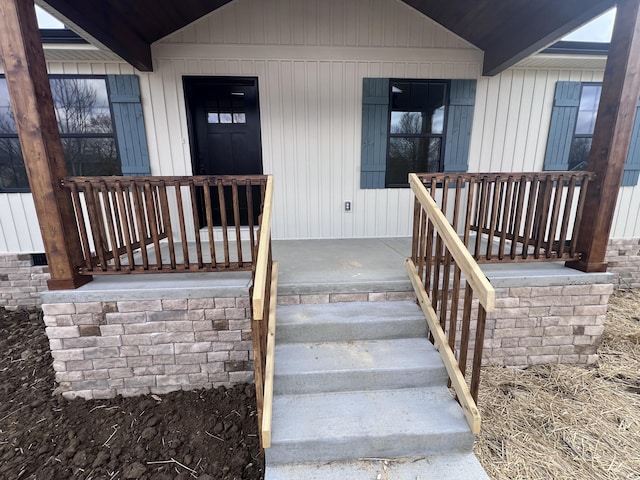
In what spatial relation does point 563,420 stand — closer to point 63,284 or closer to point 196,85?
point 63,284

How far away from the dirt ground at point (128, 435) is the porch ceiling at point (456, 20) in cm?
311

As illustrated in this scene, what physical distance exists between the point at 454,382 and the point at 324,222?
2656 millimetres

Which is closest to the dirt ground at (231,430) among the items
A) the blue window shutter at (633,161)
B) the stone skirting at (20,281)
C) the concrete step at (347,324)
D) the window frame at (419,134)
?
→ the concrete step at (347,324)

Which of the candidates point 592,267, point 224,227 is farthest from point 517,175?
point 224,227

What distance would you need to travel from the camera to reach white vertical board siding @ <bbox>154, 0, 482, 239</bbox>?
142 inches

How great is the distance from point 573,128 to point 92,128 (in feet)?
19.9

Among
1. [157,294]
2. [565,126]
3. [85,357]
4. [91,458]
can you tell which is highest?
[565,126]

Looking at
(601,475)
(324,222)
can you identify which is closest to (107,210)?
(324,222)

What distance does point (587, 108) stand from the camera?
413 centimetres

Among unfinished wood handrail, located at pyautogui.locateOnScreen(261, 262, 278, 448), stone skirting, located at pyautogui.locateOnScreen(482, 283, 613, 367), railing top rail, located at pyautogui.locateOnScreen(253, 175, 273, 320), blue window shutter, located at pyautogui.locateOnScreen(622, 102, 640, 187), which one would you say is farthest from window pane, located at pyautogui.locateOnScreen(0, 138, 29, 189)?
blue window shutter, located at pyautogui.locateOnScreen(622, 102, 640, 187)

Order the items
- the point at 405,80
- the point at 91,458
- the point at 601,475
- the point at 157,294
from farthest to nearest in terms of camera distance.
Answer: the point at 405,80, the point at 157,294, the point at 91,458, the point at 601,475

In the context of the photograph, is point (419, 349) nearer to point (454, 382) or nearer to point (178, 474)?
point (454, 382)

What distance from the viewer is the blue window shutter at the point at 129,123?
3549 mm

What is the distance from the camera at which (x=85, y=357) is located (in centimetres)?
252
